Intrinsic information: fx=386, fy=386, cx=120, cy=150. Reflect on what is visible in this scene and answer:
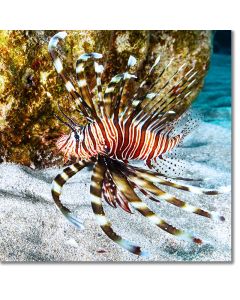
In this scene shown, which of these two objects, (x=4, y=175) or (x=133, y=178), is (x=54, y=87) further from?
(x=133, y=178)

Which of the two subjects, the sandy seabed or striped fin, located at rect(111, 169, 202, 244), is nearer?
striped fin, located at rect(111, 169, 202, 244)

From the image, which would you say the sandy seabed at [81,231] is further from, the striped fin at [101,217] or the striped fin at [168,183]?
the striped fin at [101,217]

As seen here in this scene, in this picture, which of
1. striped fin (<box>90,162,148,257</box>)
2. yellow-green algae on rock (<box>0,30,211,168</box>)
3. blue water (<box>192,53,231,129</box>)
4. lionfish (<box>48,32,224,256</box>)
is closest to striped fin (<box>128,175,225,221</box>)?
lionfish (<box>48,32,224,256</box>)

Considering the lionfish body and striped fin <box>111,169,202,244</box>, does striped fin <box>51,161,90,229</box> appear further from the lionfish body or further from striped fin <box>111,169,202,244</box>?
the lionfish body

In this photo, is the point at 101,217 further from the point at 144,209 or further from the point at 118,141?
the point at 118,141

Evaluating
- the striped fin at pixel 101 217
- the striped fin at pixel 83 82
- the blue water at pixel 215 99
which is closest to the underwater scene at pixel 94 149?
the striped fin at pixel 83 82
